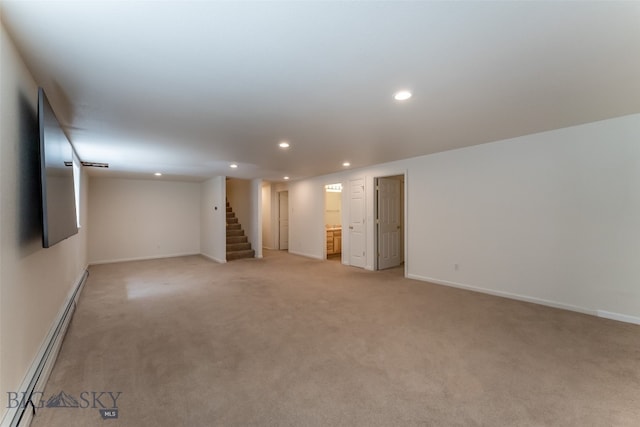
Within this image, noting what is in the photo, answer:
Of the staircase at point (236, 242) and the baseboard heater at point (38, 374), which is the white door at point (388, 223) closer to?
the staircase at point (236, 242)

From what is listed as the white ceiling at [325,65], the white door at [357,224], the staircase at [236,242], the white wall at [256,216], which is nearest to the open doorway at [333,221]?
the white door at [357,224]

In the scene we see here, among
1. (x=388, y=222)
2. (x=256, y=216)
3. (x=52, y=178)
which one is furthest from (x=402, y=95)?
(x=256, y=216)

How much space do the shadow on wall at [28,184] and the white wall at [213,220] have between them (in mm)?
5262

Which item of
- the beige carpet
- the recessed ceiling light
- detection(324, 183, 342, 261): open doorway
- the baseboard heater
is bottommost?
the beige carpet

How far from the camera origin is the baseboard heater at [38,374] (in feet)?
5.27

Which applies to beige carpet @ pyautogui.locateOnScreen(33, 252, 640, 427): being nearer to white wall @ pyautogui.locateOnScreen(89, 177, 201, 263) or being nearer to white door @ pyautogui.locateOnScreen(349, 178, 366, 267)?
white door @ pyautogui.locateOnScreen(349, 178, 366, 267)

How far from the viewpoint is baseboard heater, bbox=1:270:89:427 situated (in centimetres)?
161

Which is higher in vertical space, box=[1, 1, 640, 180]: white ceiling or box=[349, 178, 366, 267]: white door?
box=[1, 1, 640, 180]: white ceiling

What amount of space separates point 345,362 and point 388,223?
14.5ft

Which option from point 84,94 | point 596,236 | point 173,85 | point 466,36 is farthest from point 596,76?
point 84,94

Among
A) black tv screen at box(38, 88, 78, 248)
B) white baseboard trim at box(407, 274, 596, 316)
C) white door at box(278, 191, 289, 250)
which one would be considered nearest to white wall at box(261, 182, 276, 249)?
white door at box(278, 191, 289, 250)

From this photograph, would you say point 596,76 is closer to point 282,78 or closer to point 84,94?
point 282,78

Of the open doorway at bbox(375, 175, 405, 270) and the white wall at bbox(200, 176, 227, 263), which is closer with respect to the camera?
the open doorway at bbox(375, 175, 405, 270)

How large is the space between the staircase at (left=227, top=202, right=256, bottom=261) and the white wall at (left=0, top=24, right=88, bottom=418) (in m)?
5.58
